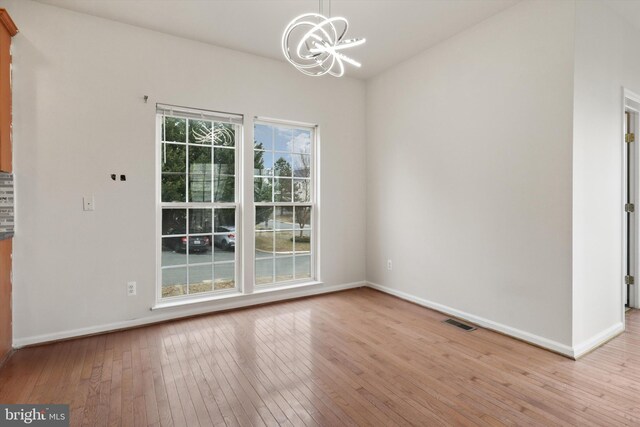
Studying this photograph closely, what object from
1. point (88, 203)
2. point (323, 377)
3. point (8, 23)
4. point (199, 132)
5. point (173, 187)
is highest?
point (8, 23)

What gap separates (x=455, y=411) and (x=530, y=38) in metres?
3.03

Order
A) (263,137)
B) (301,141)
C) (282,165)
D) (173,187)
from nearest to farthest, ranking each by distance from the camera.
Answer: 1. (173,187)
2. (263,137)
3. (282,165)
4. (301,141)

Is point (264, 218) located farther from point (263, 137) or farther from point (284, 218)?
point (263, 137)

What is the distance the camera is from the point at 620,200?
3.11 metres

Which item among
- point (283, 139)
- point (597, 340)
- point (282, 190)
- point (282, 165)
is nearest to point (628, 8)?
point (597, 340)

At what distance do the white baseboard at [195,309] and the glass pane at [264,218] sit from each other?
0.82 metres

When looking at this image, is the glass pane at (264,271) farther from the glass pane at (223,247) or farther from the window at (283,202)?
the glass pane at (223,247)

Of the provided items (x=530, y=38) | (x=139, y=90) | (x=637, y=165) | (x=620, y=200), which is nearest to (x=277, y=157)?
(x=139, y=90)

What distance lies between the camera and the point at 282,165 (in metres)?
4.31

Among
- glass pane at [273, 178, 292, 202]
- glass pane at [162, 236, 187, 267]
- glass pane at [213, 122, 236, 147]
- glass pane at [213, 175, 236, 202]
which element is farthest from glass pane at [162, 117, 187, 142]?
glass pane at [273, 178, 292, 202]

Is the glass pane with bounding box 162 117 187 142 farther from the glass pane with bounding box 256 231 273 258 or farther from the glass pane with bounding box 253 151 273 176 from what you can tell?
the glass pane with bounding box 256 231 273 258

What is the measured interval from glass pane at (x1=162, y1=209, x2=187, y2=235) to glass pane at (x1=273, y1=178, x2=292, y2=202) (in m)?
1.13

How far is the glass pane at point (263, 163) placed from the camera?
13.4 feet

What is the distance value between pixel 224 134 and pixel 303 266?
1977mm
